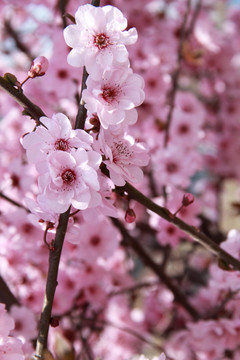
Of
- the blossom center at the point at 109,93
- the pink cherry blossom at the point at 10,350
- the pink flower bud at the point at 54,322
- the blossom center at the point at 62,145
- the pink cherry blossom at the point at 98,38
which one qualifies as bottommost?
the pink cherry blossom at the point at 10,350

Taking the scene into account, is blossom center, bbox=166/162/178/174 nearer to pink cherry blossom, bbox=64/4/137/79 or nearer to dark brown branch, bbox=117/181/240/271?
dark brown branch, bbox=117/181/240/271

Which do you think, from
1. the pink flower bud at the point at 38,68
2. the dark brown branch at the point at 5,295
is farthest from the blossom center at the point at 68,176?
the dark brown branch at the point at 5,295

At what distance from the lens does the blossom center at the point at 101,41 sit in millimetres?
838

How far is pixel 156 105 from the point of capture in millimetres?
2713

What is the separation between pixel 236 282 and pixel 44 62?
0.85m

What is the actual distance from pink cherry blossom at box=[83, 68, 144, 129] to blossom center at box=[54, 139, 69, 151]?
3.0 inches

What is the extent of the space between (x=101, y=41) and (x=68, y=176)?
283mm

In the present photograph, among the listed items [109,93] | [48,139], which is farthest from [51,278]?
[109,93]

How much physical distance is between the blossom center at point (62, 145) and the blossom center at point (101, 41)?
203 millimetres

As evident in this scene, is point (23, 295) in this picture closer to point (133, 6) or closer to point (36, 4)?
point (36, 4)

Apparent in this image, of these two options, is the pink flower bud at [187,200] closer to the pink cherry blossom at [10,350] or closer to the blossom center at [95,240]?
the pink cherry blossom at [10,350]

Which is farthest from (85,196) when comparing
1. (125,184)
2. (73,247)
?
(73,247)

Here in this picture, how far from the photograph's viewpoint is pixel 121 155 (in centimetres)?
88

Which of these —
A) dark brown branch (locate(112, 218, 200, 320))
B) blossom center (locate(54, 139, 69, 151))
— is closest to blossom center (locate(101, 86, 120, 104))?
blossom center (locate(54, 139, 69, 151))
